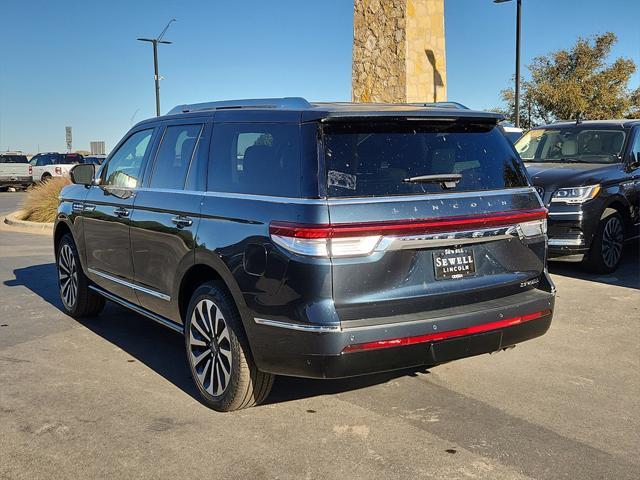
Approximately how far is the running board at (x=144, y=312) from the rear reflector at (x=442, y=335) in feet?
5.37

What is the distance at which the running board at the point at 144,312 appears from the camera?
187 inches

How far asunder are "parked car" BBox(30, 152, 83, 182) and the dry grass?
16.0 meters

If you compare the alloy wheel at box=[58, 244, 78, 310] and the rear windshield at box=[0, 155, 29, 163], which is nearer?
the alloy wheel at box=[58, 244, 78, 310]

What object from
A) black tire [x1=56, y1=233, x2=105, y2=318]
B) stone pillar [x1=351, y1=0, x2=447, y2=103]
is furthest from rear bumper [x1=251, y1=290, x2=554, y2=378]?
stone pillar [x1=351, y1=0, x2=447, y2=103]

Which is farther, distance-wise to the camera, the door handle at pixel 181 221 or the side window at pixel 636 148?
the side window at pixel 636 148

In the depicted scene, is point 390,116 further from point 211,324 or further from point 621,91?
point 621,91

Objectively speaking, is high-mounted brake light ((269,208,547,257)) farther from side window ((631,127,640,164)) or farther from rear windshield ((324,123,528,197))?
side window ((631,127,640,164))

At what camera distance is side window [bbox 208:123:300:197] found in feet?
12.2

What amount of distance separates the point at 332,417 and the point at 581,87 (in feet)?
114

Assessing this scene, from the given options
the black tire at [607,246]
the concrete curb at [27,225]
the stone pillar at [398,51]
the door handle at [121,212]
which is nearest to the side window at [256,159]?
the door handle at [121,212]

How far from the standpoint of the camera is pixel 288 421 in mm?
4066

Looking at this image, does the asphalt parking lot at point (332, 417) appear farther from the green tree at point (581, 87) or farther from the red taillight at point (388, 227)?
the green tree at point (581, 87)

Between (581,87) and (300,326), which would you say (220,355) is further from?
(581,87)

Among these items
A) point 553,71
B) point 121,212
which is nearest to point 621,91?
point 553,71
